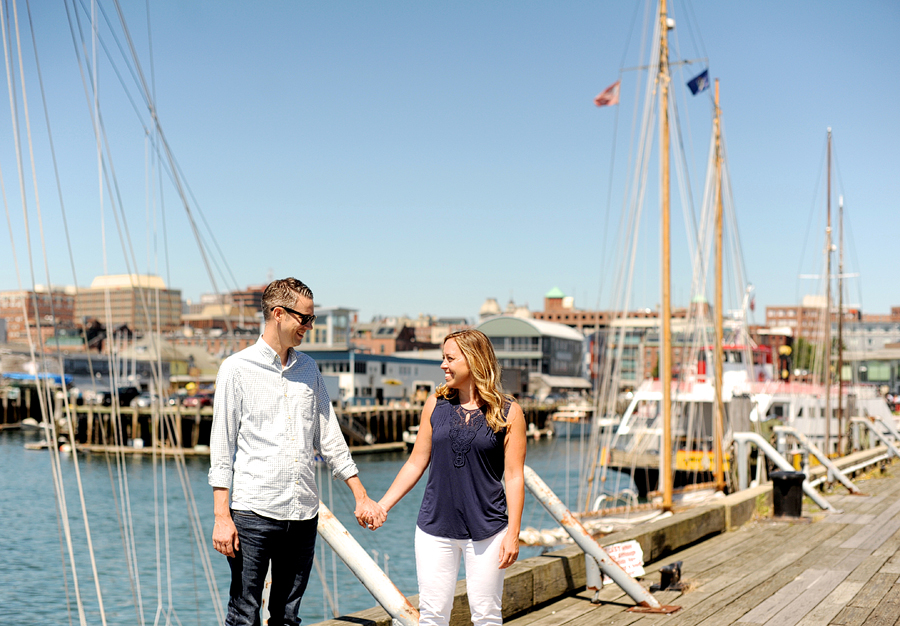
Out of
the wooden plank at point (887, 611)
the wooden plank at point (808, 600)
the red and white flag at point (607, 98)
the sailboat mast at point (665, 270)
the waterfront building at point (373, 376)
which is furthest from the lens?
the waterfront building at point (373, 376)

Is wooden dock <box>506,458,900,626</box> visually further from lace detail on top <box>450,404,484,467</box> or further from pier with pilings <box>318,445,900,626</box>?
lace detail on top <box>450,404,484,467</box>

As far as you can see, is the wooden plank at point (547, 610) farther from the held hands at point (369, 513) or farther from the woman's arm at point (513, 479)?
the held hands at point (369, 513)

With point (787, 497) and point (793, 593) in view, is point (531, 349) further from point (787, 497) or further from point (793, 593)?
point (793, 593)

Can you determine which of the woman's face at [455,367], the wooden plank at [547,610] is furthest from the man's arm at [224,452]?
the wooden plank at [547,610]

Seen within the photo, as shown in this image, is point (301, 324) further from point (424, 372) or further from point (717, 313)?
point (424, 372)

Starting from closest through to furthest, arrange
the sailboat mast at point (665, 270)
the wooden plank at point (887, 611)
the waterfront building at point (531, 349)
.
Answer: the wooden plank at point (887, 611)
the sailboat mast at point (665, 270)
the waterfront building at point (531, 349)

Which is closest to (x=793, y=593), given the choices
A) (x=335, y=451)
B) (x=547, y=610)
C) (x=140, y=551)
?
(x=547, y=610)

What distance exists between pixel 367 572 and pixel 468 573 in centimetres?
67

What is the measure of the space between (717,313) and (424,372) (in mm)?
62731

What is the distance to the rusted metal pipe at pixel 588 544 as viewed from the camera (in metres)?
6.27

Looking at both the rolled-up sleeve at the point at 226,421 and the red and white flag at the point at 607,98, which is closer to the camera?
the rolled-up sleeve at the point at 226,421

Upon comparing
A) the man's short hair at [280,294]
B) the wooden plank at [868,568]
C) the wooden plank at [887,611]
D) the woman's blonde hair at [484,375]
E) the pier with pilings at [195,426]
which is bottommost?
the pier with pilings at [195,426]

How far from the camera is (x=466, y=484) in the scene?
3.98 meters

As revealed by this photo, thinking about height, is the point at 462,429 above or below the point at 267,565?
above
